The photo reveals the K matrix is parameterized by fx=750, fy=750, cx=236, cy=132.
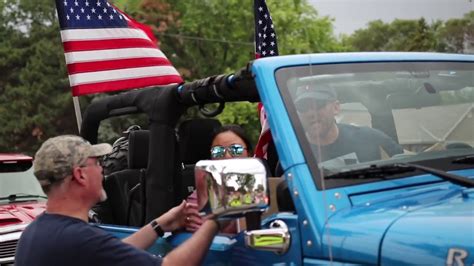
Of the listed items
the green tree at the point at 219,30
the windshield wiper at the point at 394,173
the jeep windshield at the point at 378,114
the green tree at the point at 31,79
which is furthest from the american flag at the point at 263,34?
the green tree at the point at 31,79

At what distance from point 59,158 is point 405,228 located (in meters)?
1.29

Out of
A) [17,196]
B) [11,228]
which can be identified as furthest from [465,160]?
[17,196]

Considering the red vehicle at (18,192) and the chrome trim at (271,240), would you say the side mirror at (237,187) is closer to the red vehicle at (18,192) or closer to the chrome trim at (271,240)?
the chrome trim at (271,240)

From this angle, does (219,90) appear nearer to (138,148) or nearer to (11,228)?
(138,148)

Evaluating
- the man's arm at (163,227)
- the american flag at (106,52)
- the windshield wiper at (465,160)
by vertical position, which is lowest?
the man's arm at (163,227)

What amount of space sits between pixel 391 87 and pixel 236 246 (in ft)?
3.00

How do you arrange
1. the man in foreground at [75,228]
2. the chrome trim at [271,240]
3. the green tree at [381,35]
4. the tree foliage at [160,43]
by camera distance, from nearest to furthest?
the chrome trim at [271,240]
the man in foreground at [75,228]
the tree foliage at [160,43]
the green tree at [381,35]

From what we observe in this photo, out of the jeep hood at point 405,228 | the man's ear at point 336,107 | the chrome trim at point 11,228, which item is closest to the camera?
the jeep hood at point 405,228

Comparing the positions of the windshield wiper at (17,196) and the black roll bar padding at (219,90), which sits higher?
the black roll bar padding at (219,90)

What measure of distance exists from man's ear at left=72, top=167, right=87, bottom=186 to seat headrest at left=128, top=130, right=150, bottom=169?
1153 millimetres

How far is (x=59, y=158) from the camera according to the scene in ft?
9.04

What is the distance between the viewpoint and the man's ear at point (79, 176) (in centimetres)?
277

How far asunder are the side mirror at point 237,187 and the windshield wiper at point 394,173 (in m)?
0.33

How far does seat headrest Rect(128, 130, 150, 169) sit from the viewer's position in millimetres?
3961
